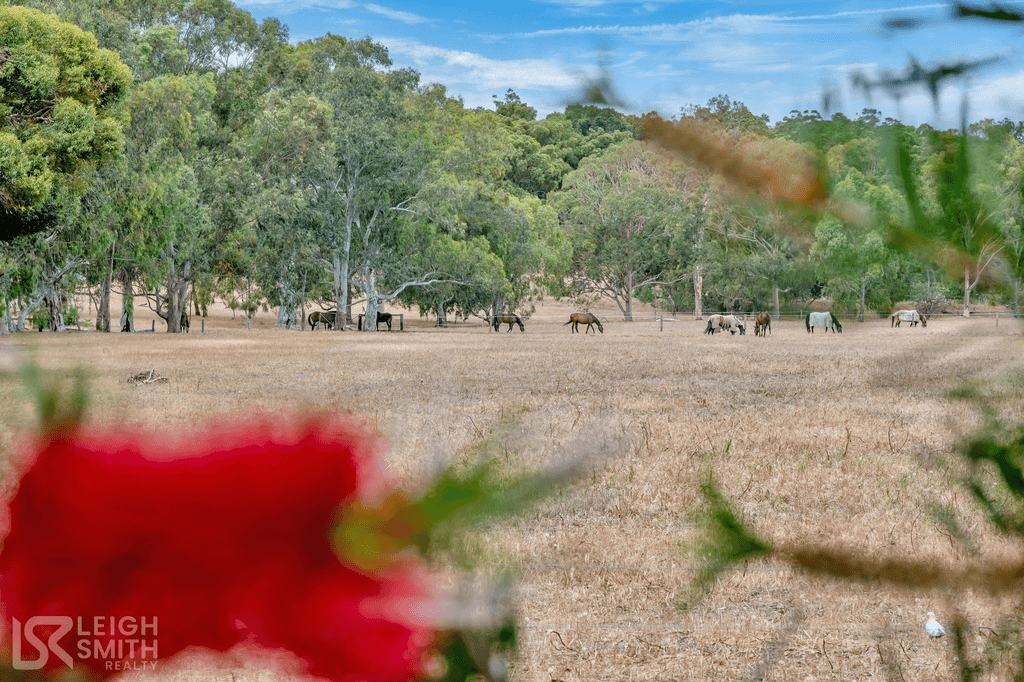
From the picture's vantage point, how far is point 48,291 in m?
16.7

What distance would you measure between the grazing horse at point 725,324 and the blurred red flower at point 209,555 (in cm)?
1949

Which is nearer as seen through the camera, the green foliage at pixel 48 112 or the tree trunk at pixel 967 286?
the tree trunk at pixel 967 286

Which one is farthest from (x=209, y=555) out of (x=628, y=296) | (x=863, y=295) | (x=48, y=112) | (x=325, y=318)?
(x=628, y=296)

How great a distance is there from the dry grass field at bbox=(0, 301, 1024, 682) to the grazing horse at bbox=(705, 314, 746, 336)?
7033 millimetres

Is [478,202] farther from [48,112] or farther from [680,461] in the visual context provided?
[680,461]

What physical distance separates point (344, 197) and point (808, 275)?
2003cm

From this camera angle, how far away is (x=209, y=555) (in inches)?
8.2

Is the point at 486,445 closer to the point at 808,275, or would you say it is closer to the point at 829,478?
the point at 808,275

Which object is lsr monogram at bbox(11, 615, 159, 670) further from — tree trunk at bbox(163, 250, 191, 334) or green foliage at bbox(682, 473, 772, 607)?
tree trunk at bbox(163, 250, 191, 334)

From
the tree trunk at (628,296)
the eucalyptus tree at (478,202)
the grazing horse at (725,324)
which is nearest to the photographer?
the grazing horse at (725,324)

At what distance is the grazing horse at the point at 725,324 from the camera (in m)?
19.4

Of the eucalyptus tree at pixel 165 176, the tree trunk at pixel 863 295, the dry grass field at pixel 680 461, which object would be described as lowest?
the dry grass field at pixel 680 461

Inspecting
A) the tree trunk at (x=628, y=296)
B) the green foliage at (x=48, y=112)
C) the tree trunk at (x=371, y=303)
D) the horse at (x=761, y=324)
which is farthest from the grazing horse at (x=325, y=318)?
the green foliage at (x=48, y=112)

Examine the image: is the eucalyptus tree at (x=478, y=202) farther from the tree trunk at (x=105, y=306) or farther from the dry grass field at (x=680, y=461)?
the dry grass field at (x=680, y=461)
